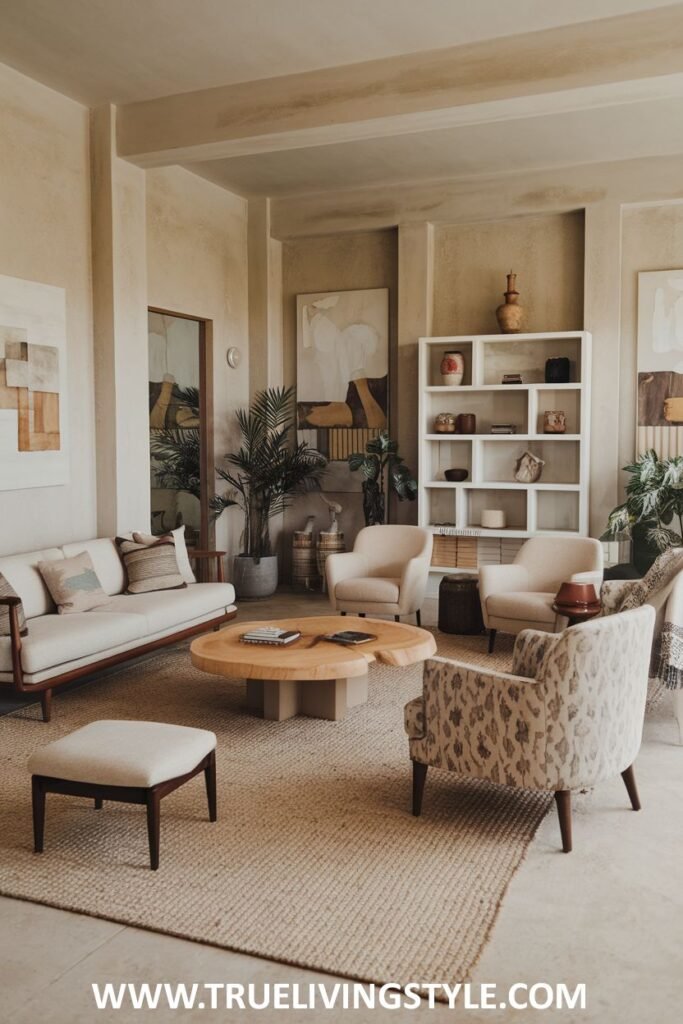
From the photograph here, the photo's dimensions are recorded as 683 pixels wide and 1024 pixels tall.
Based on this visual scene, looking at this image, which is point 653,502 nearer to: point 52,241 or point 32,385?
point 32,385

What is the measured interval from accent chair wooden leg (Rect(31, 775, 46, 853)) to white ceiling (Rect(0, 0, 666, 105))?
393 centimetres

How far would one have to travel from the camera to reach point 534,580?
6.38 m

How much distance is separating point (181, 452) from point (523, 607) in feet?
13.2

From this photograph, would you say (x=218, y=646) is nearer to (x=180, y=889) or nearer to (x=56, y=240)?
(x=180, y=889)

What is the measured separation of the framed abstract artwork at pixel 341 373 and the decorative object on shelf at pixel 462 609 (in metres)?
2.27

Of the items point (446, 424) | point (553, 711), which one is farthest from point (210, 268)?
point (553, 711)

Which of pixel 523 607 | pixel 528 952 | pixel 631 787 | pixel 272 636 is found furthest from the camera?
pixel 523 607

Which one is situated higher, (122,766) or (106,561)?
(106,561)

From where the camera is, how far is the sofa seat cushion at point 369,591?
6500 mm

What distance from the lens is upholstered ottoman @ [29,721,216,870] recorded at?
10.2 feet

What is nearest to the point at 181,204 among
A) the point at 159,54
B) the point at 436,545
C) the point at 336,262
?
the point at 336,262

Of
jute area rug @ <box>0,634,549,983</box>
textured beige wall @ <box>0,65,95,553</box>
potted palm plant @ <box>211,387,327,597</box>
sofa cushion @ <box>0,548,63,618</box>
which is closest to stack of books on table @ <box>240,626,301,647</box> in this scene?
jute area rug @ <box>0,634,549,983</box>

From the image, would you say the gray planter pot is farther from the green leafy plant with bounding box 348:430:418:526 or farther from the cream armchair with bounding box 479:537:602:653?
the cream armchair with bounding box 479:537:602:653

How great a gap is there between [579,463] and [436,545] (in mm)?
1387
